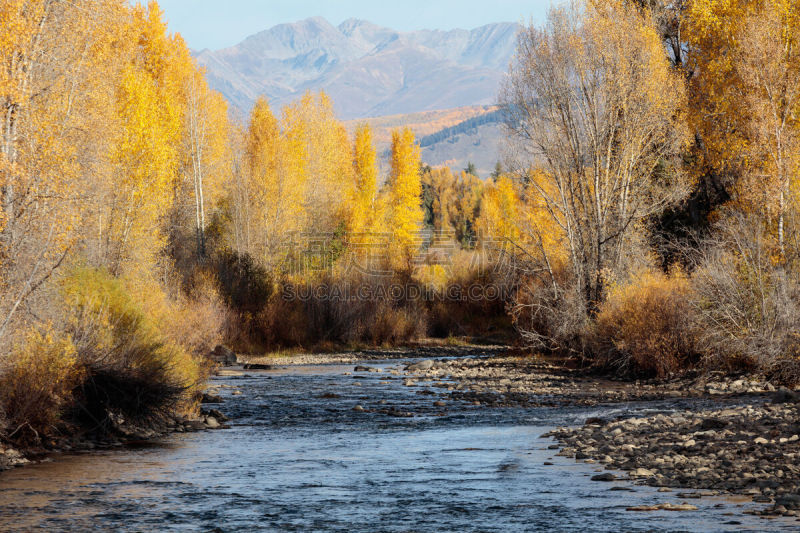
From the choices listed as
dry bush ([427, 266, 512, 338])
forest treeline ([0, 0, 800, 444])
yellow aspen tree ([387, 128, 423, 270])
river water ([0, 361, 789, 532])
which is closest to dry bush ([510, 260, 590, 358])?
forest treeline ([0, 0, 800, 444])

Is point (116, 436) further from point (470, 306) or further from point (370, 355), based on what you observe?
point (470, 306)

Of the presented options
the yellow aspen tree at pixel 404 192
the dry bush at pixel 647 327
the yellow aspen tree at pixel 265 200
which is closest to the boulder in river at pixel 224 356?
the yellow aspen tree at pixel 265 200

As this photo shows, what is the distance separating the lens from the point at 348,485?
452 inches

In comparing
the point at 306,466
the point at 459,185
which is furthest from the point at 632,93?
the point at 459,185

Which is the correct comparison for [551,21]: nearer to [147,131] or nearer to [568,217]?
[568,217]

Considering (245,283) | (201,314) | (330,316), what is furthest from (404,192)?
(201,314)

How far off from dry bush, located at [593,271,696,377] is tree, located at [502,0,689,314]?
6.31 ft

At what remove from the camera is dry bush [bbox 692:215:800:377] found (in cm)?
2044

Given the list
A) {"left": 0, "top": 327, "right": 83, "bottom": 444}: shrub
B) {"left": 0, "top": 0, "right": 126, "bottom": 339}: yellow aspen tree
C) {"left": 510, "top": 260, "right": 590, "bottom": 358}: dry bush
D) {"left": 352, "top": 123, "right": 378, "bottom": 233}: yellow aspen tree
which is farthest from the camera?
{"left": 352, "top": 123, "right": 378, "bottom": 233}: yellow aspen tree

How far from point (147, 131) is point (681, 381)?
21.2m

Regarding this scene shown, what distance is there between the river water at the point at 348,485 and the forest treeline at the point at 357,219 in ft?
7.42

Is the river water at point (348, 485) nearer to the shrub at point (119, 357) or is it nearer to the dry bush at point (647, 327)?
the shrub at point (119, 357)

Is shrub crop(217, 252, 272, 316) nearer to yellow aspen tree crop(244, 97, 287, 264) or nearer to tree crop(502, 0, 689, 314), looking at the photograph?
yellow aspen tree crop(244, 97, 287, 264)

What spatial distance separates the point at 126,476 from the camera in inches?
473
